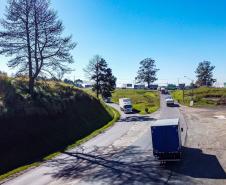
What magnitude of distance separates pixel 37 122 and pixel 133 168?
49.7ft

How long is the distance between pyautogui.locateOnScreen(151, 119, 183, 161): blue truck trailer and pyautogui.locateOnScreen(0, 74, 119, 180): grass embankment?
10.6 metres

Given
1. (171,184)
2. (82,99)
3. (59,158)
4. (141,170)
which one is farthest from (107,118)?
(171,184)

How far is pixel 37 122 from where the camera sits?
121 feet

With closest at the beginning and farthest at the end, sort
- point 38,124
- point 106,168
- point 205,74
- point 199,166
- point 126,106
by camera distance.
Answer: point 199,166 → point 106,168 → point 38,124 → point 126,106 → point 205,74

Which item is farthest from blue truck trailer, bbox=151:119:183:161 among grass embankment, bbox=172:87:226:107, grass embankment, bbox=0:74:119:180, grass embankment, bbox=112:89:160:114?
grass embankment, bbox=172:87:226:107

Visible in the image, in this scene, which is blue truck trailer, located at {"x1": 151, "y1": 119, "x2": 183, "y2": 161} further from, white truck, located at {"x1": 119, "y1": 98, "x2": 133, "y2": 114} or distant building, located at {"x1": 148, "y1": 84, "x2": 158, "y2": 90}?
distant building, located at {"x1": 148, "y1": 84, "x2": 158, "y2": 90}

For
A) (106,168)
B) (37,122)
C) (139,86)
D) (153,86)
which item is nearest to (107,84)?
(37,122)

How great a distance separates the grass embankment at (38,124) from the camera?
2980 centimetres

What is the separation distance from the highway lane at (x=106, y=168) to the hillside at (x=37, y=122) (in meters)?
2.68

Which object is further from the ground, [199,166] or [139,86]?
[139,86]

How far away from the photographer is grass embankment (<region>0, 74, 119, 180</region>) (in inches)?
1173

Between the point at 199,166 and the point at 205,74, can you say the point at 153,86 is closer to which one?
the point at 205,74

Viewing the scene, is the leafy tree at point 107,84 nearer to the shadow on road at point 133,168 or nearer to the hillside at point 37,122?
the hillside at point 37,122

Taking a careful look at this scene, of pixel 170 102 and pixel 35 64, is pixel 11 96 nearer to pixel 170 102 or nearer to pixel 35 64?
pixel 35 64
